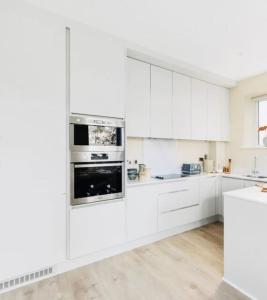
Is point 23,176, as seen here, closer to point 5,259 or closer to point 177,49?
point 5,259

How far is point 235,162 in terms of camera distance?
149 inches

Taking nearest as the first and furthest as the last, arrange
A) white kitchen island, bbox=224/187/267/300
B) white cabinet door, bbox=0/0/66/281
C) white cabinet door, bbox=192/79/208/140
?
white kitchen island, bbox=224/187/267/300 → white cabinet door, bbox=0/0/66/281 → white cabinet door, bbox=192/79/208/140

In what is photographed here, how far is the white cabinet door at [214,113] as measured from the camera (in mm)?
3564

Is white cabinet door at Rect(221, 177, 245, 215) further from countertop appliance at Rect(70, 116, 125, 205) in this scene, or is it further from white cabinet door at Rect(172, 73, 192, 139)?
countertop appliance at Rect(70, 116, 125, 205)

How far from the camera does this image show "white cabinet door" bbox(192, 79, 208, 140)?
334 cm

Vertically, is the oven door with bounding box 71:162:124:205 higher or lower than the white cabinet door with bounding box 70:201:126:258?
higher

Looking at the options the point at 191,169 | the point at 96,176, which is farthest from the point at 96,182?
the point at 191,169

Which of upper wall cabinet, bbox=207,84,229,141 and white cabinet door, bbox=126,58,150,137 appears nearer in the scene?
white cabinet door, bbox=126,58,150,137

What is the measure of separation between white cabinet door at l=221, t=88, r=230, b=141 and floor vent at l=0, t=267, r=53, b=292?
3.55 m

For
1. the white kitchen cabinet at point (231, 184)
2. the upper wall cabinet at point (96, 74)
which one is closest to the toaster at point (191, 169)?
the white kitchen cabinet at point (231, 184)

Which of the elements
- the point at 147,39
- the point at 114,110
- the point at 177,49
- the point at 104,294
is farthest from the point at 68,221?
the point at 177,49

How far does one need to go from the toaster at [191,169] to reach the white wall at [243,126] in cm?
92

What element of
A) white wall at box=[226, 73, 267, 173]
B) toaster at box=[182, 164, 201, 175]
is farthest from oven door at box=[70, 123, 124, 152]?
white wall at box=[226, 73, 267, 173]

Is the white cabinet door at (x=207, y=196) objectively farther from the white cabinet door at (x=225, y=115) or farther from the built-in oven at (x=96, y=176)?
the built-in oven at (x=96, y=176)
